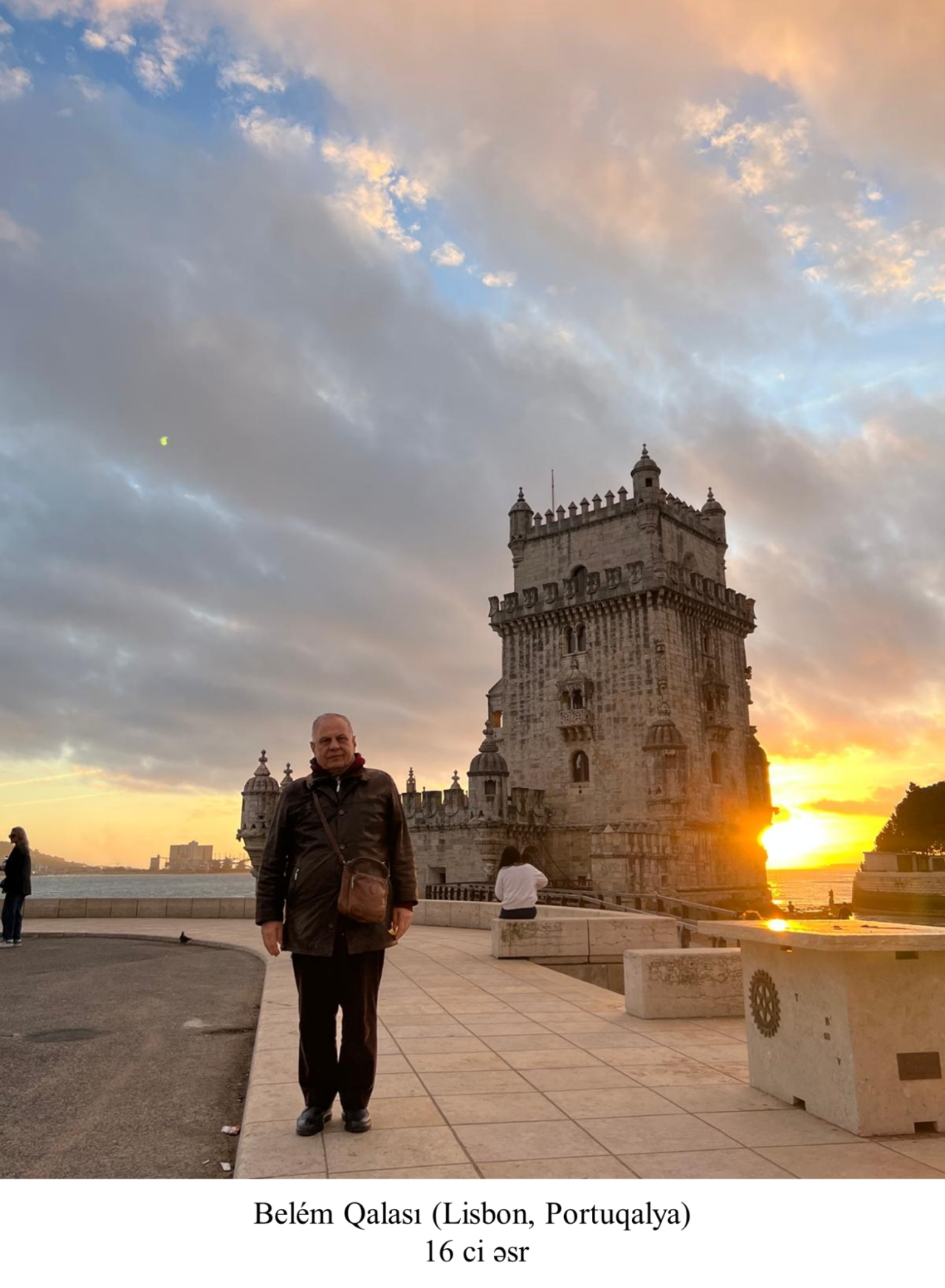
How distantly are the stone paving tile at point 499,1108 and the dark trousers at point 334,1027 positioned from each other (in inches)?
23.6

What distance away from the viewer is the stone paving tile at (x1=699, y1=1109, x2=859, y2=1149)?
461 centimetres

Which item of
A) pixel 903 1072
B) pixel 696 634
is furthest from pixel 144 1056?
pixel 696 634

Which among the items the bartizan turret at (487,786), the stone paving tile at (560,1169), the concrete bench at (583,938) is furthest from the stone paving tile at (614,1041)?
the bartizan turret at (487,786)

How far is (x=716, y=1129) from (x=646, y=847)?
3136cm

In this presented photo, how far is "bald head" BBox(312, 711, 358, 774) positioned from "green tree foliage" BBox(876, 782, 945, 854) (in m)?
69.6

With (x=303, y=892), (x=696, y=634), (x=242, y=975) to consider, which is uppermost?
(x=696, y=634)

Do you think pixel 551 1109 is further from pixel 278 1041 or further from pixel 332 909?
pixel 278 1041

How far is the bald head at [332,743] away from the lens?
5219 millimetres

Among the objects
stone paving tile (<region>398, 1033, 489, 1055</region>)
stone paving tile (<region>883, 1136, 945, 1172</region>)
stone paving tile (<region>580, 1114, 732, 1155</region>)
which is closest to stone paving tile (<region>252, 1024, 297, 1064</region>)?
stone paving tile (<region>398, 1033, 489, 1055</region>)

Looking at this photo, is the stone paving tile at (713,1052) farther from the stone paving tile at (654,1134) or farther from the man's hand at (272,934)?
the man's hand at (272,934)

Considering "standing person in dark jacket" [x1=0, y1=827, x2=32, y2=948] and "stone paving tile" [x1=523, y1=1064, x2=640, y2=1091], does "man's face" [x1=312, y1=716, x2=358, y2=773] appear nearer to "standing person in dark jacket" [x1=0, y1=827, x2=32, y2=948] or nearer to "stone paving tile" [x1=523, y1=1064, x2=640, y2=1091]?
"stone paving tile" [x1=523, y1=1064, x2=640, y2=1091]
